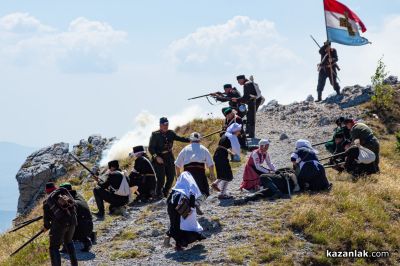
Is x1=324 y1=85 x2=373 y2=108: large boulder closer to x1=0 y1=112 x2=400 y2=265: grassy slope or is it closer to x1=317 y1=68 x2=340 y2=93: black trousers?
x1=317 y1=68 x2=340 y2=93: black trousers

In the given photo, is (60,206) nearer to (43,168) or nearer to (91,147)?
(43,168)

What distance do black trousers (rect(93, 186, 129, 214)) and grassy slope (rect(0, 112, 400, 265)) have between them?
53 cm

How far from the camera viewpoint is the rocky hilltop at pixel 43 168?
38.5m

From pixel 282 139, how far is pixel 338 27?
7.52 metres

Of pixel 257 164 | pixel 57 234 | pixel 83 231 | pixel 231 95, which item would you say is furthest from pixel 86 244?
pixel 231 95

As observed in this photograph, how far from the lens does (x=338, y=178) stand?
1936 cm

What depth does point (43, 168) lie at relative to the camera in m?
39.0

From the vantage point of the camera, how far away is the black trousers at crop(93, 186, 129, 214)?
60.5ft

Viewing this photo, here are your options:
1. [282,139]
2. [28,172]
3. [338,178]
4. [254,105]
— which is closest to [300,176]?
[338,178]

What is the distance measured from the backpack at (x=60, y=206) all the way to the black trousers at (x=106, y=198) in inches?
159

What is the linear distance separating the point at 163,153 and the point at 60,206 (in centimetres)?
590

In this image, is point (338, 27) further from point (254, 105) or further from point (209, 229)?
point (209, 229)

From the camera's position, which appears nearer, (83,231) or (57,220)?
(57,220)

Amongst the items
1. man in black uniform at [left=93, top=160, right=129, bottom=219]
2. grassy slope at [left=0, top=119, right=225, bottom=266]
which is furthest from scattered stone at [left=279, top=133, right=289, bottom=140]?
man in black uniform at [left=93, top=160, right=129, bottom=219]
